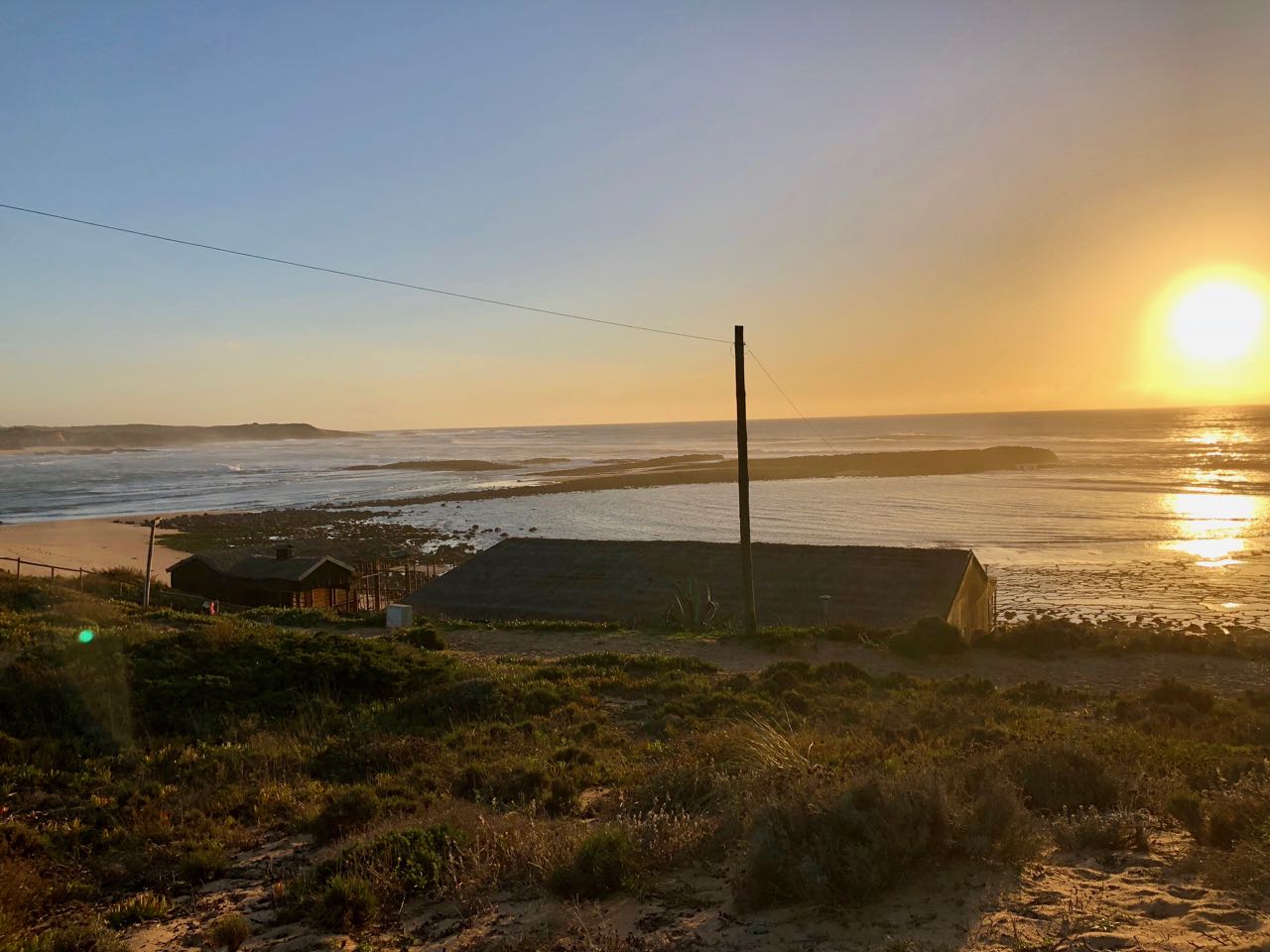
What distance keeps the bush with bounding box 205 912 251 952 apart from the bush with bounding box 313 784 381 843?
204 centimetres

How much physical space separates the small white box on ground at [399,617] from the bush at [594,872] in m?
19.4

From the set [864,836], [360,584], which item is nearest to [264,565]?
[360,584]

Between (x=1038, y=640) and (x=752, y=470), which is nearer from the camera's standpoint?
(x=1038, y=640)

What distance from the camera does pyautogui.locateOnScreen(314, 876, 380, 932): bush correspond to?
21.1 ft

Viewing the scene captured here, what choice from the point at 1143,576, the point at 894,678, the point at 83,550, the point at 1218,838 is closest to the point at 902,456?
the point at 1143,576

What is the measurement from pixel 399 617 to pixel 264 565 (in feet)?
39.4

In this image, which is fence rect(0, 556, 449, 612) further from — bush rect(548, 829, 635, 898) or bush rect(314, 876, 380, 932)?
bush rect(548, 829, 635, 898)

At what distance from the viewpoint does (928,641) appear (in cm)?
2125

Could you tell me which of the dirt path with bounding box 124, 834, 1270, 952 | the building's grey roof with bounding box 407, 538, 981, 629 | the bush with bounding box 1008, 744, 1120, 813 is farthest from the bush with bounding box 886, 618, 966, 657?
the dirt path with bounding box 124, 834, 1270, 952

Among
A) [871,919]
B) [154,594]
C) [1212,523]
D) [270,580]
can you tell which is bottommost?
[1212,523]

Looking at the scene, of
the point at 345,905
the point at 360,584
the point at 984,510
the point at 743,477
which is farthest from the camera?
the point at 984,510

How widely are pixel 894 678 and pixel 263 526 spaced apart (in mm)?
56130

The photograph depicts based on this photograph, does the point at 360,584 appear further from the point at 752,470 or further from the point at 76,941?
the point at 752,470

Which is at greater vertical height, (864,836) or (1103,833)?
(864,836)
